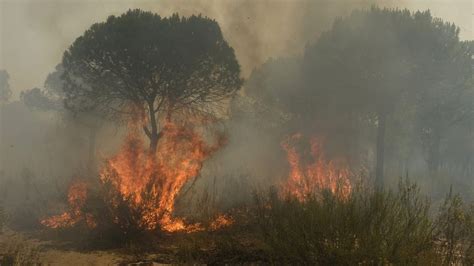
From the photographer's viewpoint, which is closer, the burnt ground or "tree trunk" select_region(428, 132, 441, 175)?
the burnt ground

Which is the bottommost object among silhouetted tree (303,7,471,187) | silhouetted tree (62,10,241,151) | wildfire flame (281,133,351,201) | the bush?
the bush

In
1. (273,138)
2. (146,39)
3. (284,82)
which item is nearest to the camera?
(146,39)

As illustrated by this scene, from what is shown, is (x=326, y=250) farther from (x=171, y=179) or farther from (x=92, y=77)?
(x=92, y=77)

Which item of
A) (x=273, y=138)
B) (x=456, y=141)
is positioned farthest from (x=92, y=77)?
(x=456, y=141)

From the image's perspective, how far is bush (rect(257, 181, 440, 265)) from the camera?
6.60m

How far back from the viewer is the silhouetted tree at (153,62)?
17484 mm

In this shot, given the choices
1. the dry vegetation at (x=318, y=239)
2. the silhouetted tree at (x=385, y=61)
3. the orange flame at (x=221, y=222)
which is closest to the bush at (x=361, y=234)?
the dry vegetation at (x=318, y=239)

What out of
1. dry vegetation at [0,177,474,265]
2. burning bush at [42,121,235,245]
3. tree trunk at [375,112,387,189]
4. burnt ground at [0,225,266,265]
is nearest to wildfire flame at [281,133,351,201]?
tree trunk at [375,112,387,189]

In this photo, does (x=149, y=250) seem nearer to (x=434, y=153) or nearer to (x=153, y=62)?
(x=153, y=62)

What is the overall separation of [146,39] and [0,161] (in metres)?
26.3

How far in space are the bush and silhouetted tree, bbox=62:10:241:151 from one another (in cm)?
1082

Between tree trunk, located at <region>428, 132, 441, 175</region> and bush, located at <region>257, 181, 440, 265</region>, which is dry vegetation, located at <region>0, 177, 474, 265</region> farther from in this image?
tree trunk, located at <region>428, 132, 441, 175</region>

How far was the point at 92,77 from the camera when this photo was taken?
711 inches

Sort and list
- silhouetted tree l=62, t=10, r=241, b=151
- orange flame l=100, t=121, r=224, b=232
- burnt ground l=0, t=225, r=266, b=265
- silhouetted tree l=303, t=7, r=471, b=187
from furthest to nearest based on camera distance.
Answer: silhouetted tree l=303, t=7, r=471, b=187, silhouetted tree l=62, t=10, r=241, b=151, orange flame l=100, t=121, r=224, b=232, burnt ground l=0, t=225, r=266, b=265
